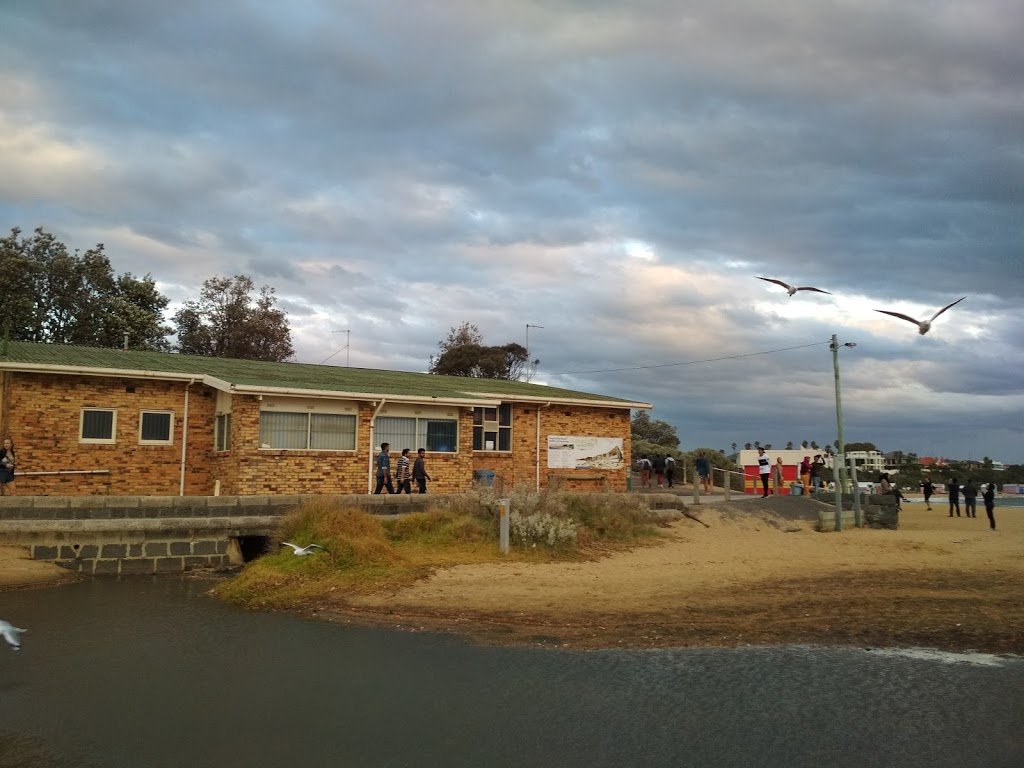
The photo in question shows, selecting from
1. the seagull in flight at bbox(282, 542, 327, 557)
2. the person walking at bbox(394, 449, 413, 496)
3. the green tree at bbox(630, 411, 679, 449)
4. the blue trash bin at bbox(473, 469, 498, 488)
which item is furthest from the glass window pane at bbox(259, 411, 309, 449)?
the green tree at bbox(630, 411, 679, 449)

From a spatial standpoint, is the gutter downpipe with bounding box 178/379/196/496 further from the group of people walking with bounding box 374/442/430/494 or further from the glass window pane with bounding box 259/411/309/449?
the group of people walking with bounding box 374/442/430/494

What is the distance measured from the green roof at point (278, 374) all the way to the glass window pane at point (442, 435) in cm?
79

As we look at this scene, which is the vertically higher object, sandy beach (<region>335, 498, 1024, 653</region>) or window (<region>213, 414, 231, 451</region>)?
window (<region>213, 414, 231, 451</region>)

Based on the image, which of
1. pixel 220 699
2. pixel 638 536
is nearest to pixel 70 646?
pixel 220 699

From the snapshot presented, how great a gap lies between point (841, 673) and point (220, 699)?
6.56m

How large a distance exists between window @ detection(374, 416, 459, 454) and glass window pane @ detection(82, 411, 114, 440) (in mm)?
6631

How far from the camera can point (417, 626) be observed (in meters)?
11.8

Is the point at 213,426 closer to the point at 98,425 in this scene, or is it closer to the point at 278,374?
the point at 98,425

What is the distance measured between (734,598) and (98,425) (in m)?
15.8

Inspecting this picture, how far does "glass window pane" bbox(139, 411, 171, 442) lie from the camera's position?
22.1m

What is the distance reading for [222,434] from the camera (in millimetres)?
22453

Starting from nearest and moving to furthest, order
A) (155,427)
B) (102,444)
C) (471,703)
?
(471,703) < (102,444) < (155,427)

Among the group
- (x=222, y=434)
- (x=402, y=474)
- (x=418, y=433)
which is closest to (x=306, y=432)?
(x=222, y=434)

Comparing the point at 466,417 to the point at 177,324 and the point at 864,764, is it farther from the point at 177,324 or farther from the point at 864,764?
the point at 177,324
